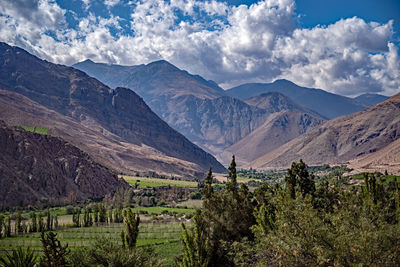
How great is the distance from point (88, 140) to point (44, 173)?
3206 inches

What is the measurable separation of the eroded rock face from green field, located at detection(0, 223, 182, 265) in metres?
22.0

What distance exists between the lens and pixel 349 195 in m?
21.2

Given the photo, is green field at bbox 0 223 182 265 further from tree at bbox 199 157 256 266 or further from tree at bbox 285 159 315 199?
tree at bbox 285 159 315 199

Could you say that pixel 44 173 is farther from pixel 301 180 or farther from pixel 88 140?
pixel 88 140

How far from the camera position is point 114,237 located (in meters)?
44.0

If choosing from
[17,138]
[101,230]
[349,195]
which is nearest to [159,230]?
[101,230]

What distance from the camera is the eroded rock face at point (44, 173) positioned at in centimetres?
6619

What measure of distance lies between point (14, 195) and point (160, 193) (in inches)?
1473

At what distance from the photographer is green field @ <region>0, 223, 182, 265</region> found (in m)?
→ 38.6

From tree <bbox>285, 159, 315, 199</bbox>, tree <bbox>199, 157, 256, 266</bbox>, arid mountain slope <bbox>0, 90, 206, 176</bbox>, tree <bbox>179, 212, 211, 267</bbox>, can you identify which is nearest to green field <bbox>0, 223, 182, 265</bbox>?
tree <bbox>199, 157, 256, 266</bbox>

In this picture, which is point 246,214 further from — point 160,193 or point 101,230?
point 160,193

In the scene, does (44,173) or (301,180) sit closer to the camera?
(301,180)

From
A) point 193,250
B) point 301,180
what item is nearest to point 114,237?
point 301,180

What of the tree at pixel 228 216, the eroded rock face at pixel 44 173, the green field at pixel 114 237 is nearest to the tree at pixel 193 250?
the tree at pixel 228 216
